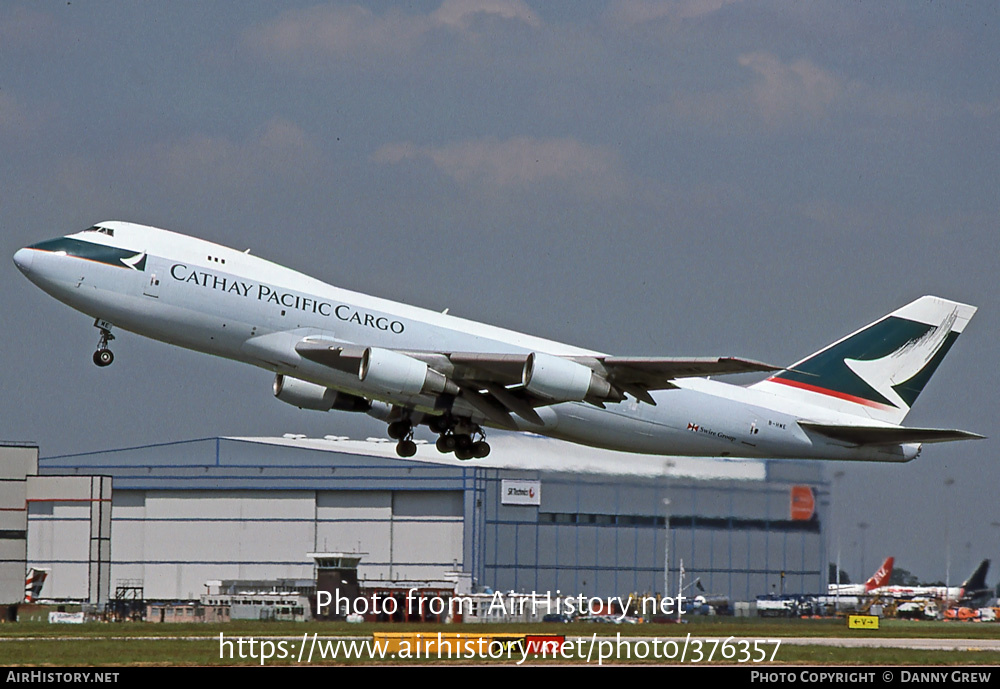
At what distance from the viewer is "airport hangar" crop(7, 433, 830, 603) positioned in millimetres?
57481

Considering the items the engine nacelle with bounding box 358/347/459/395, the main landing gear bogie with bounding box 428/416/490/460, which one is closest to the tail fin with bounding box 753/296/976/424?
the main landing gear bogie with bounding box 428/416/490/460

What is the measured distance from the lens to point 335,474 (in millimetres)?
81375

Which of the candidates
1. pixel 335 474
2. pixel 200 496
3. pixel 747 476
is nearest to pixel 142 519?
pixel 200 496

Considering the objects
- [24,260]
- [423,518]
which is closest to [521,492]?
[423,518]

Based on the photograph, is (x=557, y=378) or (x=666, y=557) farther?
(x=666, y=557)

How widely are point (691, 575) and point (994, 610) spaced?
20.3 meters

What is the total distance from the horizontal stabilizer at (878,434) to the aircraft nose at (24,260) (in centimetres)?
2315

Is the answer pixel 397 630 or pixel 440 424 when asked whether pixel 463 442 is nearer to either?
pixel 440 424

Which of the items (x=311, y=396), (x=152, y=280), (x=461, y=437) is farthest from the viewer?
(x=311, y=396)

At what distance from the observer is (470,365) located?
3906 centimetres

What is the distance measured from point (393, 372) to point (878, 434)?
50.0 ft

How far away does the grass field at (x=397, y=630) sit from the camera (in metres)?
37.3

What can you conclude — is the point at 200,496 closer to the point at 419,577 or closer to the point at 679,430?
the point at 419,577
